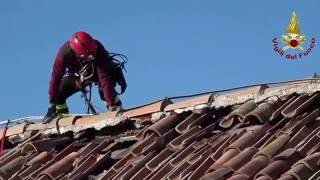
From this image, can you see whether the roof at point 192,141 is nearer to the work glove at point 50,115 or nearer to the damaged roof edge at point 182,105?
the damaged roof edge at point 182,105

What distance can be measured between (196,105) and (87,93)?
3.51 meters

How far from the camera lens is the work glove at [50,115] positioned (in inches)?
345

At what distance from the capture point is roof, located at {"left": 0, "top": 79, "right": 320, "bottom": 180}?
5359 mm

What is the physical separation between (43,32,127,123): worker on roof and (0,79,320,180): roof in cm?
170

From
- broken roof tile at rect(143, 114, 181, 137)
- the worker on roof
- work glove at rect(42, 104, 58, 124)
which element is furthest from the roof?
the worker on roof

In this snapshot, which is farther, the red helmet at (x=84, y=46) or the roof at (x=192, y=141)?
the red helmet at (x=84, y=46)

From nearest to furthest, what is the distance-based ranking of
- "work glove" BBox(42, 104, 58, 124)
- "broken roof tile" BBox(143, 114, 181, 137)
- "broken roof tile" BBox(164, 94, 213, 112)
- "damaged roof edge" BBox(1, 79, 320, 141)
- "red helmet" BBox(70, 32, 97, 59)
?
"damaged roof edge" BBox(1, 79, 320, 141), "broken roof tile" BBox(143, 114, 181, 137), "broken roof tile" BBox(164, 94, 213, 112), "work glove" BBox(42, 104, 58, 124), "red helmet" BBox(70, 32, 97, 59)

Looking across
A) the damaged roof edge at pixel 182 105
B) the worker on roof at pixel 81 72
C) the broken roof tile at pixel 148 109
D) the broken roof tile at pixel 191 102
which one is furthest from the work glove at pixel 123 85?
the broken roof tile at pixel 191 102

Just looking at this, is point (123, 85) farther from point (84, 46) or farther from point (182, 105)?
point (182, 105)

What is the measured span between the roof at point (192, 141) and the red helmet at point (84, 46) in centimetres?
178

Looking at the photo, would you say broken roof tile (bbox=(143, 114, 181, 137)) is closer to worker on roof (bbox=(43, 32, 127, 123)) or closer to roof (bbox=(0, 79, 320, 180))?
roof (bbox=(0, 79, 320, 180))

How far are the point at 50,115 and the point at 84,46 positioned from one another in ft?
3.34

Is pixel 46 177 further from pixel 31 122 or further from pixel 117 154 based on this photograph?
pixel 31 122

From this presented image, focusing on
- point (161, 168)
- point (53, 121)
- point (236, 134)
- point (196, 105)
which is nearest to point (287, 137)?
point (236, 134)
